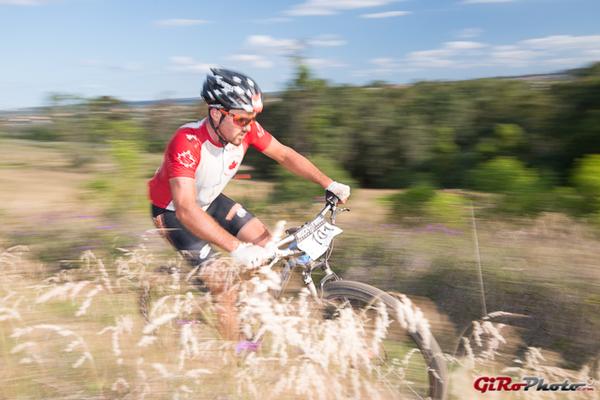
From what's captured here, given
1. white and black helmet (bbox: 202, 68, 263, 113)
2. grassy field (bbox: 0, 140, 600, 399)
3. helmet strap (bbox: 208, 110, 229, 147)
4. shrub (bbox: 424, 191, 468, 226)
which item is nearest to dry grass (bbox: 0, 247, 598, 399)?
grassy field (bbox: 0, 140, 600, 399)

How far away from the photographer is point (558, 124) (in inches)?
501

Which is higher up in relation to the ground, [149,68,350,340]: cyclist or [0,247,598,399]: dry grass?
[149,68,350,340]: cyclist

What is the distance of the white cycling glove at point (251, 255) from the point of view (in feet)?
9.95

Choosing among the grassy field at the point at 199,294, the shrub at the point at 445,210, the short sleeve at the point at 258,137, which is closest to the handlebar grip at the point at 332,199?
the short sleeve at the point at 258,137

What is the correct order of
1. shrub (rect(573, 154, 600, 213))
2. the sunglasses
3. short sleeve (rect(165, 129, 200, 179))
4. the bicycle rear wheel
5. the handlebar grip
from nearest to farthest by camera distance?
the bicycle rear wheel → short sleeve (rect(165, 129, 200, 179)) → the sunglasses → the handlebar grip → shrub (rect(573, 154, 600, 213))

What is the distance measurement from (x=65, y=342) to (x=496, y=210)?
4.41m

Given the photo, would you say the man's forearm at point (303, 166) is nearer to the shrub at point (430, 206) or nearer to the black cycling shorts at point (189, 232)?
the black cycling shorts at point (189, 232)

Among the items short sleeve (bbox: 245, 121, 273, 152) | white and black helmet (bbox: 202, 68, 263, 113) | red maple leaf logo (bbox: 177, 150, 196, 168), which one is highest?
white and black helmet (bbox: 202, 68, 263, 113)

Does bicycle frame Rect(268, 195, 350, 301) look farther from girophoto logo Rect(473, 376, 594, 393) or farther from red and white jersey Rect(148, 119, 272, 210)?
girophoto logo Rect(473, 376, 594, 393)

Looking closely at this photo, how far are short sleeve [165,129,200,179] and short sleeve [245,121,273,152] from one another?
48 cm

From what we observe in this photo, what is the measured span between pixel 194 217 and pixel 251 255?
1.30 ft

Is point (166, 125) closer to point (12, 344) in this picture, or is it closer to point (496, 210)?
point (496, 210)

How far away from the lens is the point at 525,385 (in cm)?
301

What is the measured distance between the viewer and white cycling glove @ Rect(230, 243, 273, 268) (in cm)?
303
